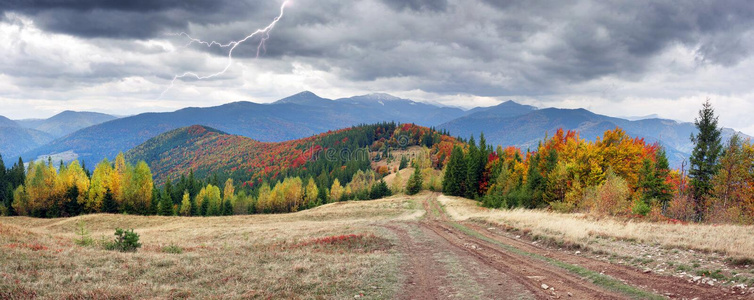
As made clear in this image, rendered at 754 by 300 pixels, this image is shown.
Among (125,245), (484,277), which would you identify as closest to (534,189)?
(484,277)

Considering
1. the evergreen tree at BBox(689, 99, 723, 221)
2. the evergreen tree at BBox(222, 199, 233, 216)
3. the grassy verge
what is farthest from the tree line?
the evergreen tree at BBox(222, 199, 233, 216)

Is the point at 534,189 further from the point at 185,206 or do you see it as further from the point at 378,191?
the point at 185,206

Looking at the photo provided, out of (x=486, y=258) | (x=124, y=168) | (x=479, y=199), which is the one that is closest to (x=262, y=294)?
(x=486, y=258)

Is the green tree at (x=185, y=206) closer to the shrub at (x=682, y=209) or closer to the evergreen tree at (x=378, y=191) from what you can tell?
the evergreen tree at (x=378, y=191)

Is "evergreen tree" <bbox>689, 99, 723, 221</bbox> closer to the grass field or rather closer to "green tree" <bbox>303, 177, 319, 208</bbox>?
the grass field

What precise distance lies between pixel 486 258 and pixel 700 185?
153 feet

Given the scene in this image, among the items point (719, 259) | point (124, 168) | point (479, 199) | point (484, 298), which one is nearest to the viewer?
point (484, 298)

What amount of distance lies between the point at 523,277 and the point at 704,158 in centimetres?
5058

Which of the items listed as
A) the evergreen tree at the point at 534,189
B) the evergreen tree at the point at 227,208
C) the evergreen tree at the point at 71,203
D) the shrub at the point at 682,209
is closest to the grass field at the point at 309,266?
the shrub at the point at 682,209

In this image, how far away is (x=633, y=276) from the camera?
533 inches

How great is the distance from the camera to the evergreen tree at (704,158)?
149 ft

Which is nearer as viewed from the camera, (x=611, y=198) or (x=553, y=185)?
(x=611, y=198)

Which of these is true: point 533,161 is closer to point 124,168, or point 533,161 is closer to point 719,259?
point 719,259

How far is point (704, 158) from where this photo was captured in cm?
4653
